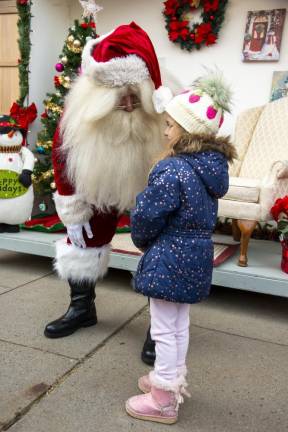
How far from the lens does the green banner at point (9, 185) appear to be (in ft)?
11.9

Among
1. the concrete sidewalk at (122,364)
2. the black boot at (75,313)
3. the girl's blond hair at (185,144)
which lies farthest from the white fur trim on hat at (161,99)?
the concrete sidewalk at (122,364)

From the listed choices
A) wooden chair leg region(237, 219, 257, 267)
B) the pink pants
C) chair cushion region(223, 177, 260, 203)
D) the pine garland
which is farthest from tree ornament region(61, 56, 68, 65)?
the pink pants

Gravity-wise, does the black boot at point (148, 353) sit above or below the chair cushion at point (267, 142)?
below

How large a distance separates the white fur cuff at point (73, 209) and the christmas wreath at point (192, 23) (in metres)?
2.83

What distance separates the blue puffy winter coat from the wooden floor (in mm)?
1239

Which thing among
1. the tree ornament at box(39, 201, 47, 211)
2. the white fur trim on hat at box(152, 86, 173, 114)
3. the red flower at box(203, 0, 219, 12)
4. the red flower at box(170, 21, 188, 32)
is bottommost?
the tree ornament at box(39, 201, 47, 211)

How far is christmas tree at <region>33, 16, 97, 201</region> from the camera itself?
418 centimetres

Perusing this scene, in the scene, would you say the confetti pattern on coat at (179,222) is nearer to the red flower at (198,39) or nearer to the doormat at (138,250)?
the doormat at (138,250)

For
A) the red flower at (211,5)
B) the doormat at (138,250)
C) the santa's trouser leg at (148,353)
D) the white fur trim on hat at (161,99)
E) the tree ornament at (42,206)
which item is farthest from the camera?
the tree ornament at (42,206)

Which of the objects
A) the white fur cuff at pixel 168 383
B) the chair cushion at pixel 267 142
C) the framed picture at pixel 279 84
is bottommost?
the white fur cuff at pixel 168 383

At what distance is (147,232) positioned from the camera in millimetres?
1627

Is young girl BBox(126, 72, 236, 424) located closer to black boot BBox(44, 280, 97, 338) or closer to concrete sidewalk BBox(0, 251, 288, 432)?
concrete sidewalk BBox(0, 251, 288, 432)

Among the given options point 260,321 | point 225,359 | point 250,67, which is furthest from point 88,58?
point 250,67

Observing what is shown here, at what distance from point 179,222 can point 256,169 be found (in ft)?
7.97
